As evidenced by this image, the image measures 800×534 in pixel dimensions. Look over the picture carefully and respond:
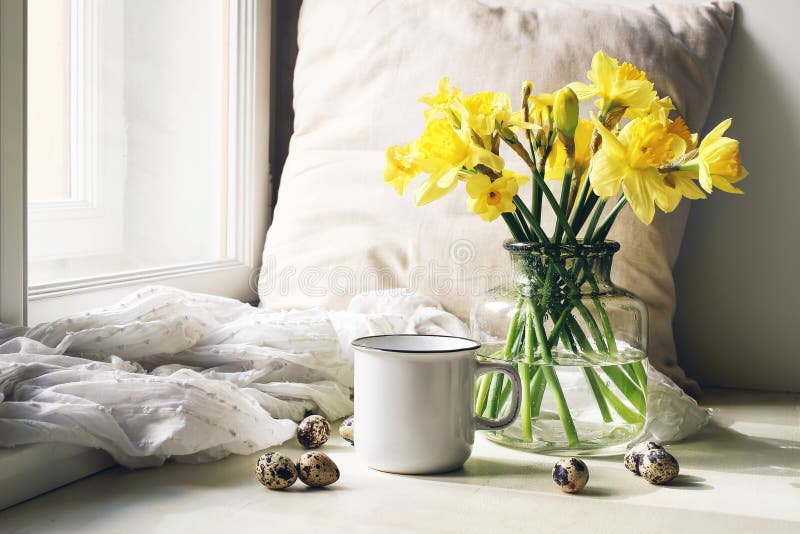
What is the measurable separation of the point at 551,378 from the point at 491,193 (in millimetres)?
188

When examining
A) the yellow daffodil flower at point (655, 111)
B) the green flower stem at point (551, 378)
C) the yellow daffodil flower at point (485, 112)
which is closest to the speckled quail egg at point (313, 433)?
the green flower stem at point (551, 378)

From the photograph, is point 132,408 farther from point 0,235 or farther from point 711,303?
point 711,303

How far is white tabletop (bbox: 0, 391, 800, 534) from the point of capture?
0.64 m

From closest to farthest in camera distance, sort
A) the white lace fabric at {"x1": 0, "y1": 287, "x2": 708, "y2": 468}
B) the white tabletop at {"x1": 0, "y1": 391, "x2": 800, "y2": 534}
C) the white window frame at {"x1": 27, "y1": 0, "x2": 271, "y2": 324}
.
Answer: the white tabletop at {"x1": 0, "y1": 391, "x2": 800, "y2": 534} → the white lace fabric at {"x1": 0, "y1": 287, "x2": 708, "y2": 468} → the white window frame at {"x1": 27, "y1": 0, "x2": 271, "y2": 324}

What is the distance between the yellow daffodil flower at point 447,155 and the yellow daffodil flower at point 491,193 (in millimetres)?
14

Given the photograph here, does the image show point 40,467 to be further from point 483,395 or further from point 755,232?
point 755,232

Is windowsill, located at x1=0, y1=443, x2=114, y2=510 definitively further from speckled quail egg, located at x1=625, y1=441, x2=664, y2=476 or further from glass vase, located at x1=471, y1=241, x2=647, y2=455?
speckled quail egg, located at x1=625, y1=441, x2=664, y2=476

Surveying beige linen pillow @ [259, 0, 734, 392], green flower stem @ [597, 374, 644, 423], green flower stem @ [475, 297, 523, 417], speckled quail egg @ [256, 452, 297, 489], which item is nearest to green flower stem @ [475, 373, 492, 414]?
green flower stem @ [475, 297, 523, 417]

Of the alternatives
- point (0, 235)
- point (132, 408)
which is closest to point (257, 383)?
point (132, 408)

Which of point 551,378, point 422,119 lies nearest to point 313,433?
point 551,378

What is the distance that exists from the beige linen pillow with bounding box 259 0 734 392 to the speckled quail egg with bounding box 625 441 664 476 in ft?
1.28

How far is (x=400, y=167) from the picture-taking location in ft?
2.74

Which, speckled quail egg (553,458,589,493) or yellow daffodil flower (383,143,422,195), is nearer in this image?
speckled quail egg (553,458,589,493)

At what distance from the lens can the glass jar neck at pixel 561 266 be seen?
82 cm
